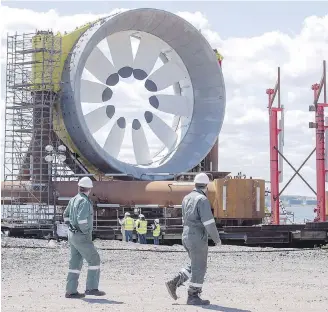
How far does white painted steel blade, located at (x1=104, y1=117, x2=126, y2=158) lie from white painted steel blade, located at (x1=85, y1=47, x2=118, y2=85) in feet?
4.38

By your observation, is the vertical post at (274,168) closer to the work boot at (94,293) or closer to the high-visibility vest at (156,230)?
the high-visibility vest at (156,230)

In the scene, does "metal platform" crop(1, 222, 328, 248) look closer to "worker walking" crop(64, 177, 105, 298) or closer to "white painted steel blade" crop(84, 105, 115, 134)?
"white painted steel blade" crop(84, 105, 115, 134)

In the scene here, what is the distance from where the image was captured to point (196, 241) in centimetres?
691

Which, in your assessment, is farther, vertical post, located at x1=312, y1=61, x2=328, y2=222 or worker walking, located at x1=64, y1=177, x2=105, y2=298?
vertical post, located at x1=312, y1=61, x2=328, y2=222

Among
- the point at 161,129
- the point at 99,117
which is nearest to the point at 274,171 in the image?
the point at 161,129

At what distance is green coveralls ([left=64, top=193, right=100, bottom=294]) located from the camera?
7.18 meters

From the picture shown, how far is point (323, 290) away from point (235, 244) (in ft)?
28.6

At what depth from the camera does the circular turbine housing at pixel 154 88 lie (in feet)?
63.1

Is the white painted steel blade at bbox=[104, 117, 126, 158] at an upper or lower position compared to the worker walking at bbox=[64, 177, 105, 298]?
upper

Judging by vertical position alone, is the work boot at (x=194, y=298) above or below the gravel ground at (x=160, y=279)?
above

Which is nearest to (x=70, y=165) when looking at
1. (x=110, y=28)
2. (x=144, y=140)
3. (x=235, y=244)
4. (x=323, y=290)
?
(x=144, y=140)

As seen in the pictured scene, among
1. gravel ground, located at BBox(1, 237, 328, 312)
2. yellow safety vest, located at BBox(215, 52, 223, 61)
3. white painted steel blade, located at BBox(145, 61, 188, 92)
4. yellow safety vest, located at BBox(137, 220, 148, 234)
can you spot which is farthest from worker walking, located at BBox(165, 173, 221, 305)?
yellow safety vest, located at BBox(215, 52, 223, 61)

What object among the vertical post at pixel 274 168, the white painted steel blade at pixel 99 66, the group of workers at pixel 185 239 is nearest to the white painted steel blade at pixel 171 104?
the white painted steel blade at pixel 99 66

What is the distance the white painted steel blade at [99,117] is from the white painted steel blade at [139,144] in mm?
1019
